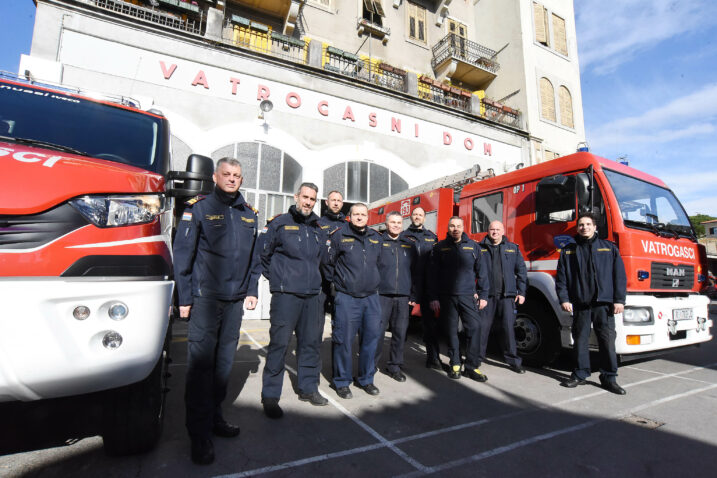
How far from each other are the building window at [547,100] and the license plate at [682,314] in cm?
1402

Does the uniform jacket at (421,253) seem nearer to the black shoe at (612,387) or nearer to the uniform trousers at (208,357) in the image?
the black shoe at (612,387)


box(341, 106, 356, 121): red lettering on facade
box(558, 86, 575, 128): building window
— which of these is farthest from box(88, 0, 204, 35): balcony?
box(558, 86, 575, 128): building window

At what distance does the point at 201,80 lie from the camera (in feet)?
33.0

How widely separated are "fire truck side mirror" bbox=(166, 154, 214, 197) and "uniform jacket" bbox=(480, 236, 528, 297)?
3.31 m

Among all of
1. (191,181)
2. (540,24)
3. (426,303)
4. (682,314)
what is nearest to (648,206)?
(682,314)

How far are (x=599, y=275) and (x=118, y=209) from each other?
4.23m

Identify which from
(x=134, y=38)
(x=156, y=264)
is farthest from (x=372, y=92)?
(x=156, y=264)

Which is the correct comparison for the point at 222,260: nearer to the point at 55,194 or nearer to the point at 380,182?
the point at 55,194

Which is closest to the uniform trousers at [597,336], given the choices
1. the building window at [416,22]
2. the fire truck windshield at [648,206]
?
the fire truck windshield at [648,206]

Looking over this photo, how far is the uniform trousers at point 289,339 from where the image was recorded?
305cm

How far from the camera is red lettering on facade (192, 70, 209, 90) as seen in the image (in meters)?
9.99

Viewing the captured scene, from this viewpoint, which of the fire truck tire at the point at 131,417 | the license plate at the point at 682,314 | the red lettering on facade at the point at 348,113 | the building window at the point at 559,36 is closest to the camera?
the fire truck tire at the point at 131,417

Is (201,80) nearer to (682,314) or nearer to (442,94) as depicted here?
(442,94)

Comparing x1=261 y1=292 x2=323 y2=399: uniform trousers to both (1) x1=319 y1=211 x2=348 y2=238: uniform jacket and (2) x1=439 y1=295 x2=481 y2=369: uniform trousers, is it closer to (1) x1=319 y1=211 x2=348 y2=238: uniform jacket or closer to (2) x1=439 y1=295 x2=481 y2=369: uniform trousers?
(1) x1=319 y1=211 x2=348 y2=238: uniform jacket
